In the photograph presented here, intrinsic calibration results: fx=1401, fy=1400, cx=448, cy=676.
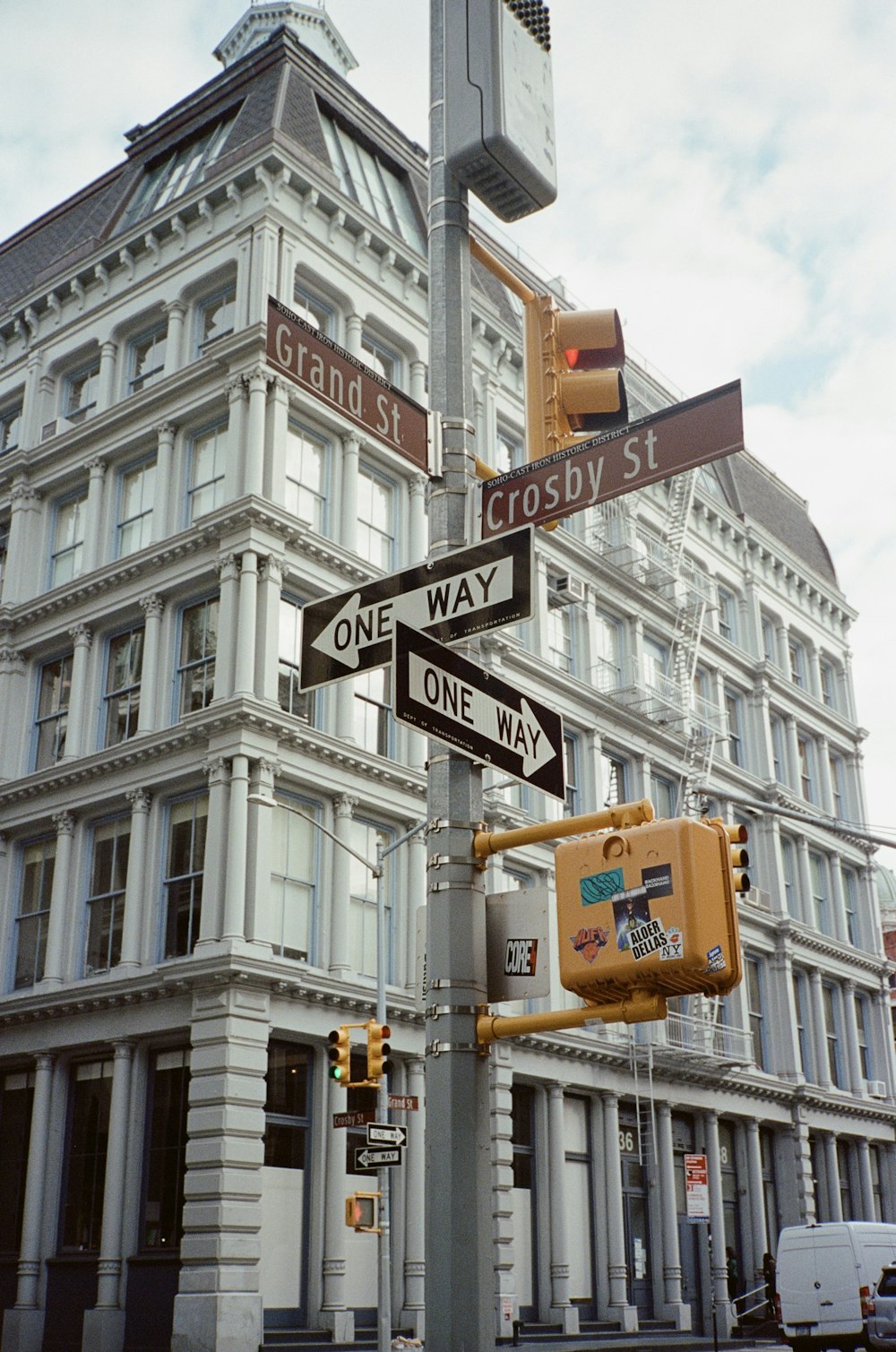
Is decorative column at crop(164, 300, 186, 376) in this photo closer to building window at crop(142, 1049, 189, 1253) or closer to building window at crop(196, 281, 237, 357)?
building window at crop(196, 281, 237, 357)

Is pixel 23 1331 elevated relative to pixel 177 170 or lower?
lower

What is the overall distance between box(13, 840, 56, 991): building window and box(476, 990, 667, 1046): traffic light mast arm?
82.4ft

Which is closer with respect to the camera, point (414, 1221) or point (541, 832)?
point (541, 832)

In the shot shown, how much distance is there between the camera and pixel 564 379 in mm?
7379

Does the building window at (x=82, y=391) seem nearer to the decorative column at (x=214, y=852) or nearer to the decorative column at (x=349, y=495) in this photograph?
the decorative column at (x=349, y=495)

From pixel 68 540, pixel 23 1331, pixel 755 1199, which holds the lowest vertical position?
pixel 23 1331

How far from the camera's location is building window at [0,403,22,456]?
1379 inches

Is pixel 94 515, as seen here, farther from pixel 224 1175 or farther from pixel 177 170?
pixel 224 1175

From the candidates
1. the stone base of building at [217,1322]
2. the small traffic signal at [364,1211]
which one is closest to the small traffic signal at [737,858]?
the small traffic signal at [364,1211]

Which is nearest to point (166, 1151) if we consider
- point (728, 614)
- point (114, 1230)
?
point (114, 1230)

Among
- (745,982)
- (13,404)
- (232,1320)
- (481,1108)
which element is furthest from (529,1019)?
(745,982)

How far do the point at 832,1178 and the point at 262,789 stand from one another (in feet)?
82.9

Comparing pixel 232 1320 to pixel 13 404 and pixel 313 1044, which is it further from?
pixel 13 404

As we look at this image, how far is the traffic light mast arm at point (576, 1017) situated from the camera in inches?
205
